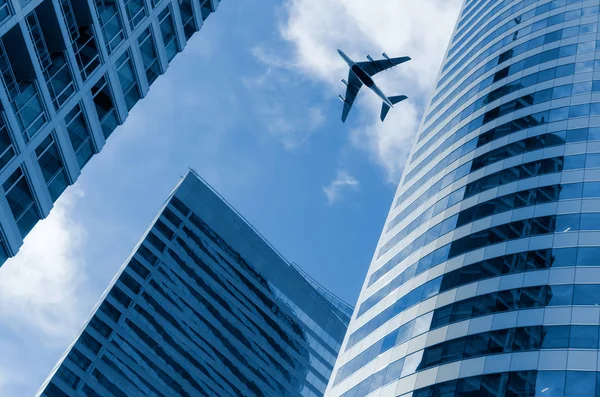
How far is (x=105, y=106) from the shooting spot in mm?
37844

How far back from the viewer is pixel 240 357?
10388cm

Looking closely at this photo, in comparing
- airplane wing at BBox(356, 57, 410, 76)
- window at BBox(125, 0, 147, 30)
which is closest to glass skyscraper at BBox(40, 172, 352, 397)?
airplane wing at BBox(356, 57, 410, 76)

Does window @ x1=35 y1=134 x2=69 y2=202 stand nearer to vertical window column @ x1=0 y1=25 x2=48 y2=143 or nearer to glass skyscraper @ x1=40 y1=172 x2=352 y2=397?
vertical window column @ x1=0 y1=25 x2=48 y2=143

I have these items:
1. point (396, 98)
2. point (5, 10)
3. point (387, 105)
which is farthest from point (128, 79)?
point (396, 98)

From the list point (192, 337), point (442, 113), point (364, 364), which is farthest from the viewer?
point (192, 337)

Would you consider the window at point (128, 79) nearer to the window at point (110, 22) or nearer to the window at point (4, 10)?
the window at point (110, 22)

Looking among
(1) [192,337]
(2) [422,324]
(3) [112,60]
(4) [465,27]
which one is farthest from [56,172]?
(1) [192,337]

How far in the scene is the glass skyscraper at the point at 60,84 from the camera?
100ft

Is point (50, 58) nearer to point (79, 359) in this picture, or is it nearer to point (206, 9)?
point (206, 9)

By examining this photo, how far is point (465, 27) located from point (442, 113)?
17592 millimetres

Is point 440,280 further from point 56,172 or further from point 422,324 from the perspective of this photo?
point 56,172

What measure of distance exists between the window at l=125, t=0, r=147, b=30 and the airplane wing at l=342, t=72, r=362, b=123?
131ft

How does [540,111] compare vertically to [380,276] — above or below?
above

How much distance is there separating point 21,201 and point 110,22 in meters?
10.4
